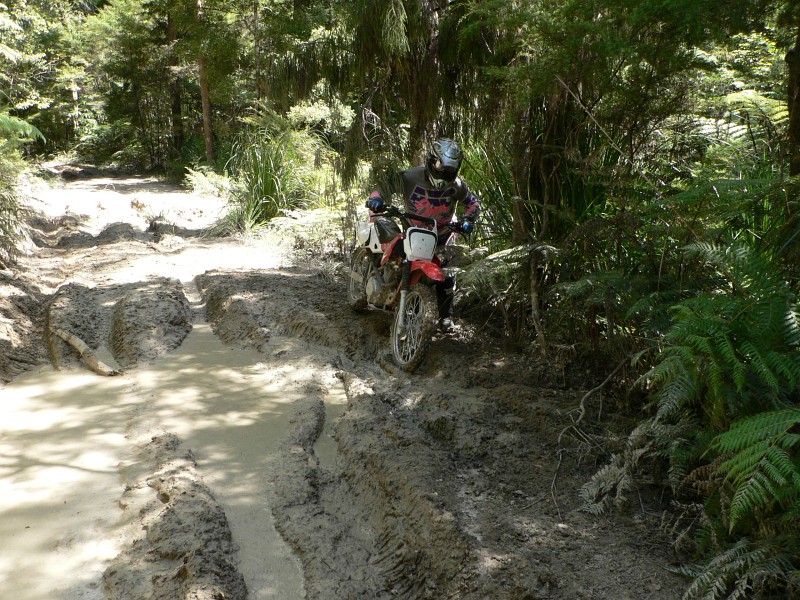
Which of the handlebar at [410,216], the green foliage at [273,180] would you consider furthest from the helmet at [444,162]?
the green foliage at [273,180]

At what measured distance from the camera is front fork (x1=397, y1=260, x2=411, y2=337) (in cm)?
566

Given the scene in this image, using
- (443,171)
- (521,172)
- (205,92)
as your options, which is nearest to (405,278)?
(443,171)

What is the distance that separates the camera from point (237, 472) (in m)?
4.05

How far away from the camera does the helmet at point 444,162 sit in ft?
18.2

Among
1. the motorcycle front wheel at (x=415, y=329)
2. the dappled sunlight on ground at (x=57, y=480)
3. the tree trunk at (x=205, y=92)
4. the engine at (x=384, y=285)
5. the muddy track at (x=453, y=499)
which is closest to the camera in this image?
the muddy track at (x=453, y=499)

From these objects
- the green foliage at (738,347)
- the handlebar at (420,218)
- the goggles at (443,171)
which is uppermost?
the goggles at (443,171)

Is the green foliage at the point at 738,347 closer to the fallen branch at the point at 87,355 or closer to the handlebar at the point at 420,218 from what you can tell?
the handlebar at the point at 420,218

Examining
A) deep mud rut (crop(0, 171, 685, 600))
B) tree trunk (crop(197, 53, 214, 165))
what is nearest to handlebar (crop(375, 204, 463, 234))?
deep mud rut (crop(0, 171, 685, 600))

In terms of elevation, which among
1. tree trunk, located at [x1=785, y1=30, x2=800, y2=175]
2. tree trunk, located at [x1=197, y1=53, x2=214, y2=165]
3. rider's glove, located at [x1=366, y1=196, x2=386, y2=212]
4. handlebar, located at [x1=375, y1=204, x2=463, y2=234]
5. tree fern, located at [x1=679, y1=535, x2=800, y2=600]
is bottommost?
tree fern, located at [x1=679, y1=535, x2=800, y2=600]

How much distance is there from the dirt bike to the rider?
0.14m

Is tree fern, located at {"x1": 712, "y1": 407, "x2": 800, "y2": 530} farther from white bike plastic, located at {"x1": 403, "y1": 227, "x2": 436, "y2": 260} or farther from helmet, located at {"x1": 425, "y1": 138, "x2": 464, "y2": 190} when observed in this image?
helmet, located at {"x1": 425, "y1": 138, "x2": 464, "y2": 190}

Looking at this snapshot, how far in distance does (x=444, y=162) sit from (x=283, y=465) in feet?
9.33

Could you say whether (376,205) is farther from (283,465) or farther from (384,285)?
(283,465)

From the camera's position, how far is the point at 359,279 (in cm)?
668
